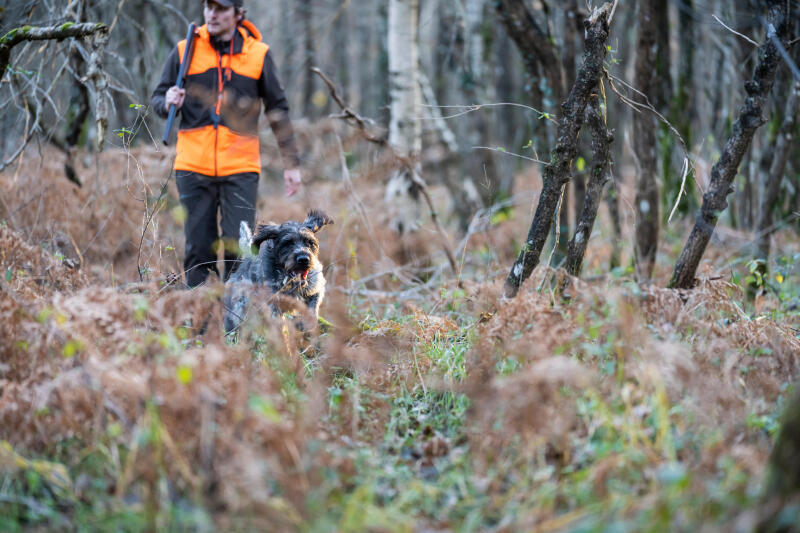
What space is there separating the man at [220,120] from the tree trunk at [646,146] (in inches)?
162

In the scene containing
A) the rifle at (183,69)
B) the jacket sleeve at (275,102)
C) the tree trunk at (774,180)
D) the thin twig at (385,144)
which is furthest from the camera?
the tree trunk at (774,180)

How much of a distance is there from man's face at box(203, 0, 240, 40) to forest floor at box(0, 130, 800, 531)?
7.22 feet

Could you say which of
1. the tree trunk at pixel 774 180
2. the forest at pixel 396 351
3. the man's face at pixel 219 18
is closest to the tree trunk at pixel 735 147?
the forest at pixel 396 351

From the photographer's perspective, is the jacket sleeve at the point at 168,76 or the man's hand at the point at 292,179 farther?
the man's hand at the point at 292,179

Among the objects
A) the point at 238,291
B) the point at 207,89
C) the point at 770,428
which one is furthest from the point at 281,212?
the point at 770,428

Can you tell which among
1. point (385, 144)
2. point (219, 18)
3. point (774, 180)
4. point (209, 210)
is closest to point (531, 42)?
point (385, 144)

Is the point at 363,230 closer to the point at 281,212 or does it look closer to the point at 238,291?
the point at 281,212

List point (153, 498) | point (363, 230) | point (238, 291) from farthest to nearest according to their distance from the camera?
1. point (363, 230)
2. point (238, 291)
3. point (153, 498)

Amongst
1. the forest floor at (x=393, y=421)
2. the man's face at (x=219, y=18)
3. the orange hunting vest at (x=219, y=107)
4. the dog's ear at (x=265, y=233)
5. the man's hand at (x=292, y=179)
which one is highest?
the man's face at (x=219, y=18)

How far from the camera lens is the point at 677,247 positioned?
10312mm

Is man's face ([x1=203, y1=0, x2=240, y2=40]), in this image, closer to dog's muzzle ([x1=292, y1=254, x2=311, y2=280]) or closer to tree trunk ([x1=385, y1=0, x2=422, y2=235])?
dog's muzzle ([x1=292, y1=254, x2=311, y2=280])

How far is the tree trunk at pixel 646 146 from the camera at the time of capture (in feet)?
26.4

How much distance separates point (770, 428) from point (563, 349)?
1181mm

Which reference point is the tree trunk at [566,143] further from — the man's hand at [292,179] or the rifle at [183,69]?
the rifle at [183,69]
